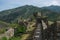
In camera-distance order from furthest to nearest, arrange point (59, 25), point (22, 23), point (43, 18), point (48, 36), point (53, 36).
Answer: point (22, 23) → point (43, 18) → point (48, 36) → point (53, 36) → point (59, 25)

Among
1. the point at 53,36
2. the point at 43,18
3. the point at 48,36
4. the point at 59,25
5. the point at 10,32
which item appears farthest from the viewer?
the point at 10,32

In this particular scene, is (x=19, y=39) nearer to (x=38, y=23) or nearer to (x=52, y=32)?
(x=38, y=23)

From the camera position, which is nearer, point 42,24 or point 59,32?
point 59,32

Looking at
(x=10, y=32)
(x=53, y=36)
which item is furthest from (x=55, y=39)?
(x=10, y=32)

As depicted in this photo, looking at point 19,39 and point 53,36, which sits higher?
point 53,36

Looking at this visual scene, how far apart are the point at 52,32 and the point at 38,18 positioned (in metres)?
18.2

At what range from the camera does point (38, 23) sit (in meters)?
48.5

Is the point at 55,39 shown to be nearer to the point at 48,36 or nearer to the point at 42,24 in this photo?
the point at 48,36

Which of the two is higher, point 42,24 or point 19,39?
point 42,24

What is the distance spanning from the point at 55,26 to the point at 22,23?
6943 centimetres

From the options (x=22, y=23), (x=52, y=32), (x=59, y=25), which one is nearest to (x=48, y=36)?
(x=52, y=32)

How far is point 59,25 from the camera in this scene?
28.0 metres

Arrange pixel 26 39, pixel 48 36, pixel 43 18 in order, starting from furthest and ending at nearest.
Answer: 1. pixel 26 39
2. pixel 43 18
3. pixel 48 36

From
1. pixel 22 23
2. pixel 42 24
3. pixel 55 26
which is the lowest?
pixel 22 23
